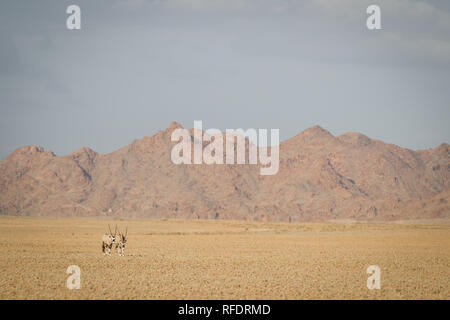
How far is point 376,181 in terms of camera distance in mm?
185125

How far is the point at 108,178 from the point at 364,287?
18097 centimetres

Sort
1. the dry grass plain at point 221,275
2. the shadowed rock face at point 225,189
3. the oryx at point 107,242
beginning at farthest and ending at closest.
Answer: the shadowed rock face at point 225,189
the oryx at point 107,242
the dry grass plain at point 221,275

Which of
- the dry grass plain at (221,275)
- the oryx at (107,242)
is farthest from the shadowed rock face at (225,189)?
the oryx at (107,242)

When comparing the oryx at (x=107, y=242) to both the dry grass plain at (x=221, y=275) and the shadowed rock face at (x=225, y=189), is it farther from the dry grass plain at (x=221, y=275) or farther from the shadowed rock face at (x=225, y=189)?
the shadowed rock face at (x=225, y=189)

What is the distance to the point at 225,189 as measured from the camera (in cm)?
18300

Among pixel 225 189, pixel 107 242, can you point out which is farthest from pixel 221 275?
pixel 225 189

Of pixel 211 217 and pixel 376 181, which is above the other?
pixel 376 181

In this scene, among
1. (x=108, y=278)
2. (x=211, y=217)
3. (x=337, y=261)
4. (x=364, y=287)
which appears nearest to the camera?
(x=364, y=287)

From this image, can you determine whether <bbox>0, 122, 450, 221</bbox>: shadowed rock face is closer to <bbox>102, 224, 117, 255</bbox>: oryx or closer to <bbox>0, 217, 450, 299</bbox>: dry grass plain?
<bbox>0, 217, 450, 299</bbox>: dry grass plain

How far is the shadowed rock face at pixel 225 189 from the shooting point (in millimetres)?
162250

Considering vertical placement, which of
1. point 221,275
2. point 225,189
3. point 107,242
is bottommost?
point 221,275

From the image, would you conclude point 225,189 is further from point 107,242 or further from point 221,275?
point 221,275

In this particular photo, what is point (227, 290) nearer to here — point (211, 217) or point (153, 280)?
point (153, 280)
